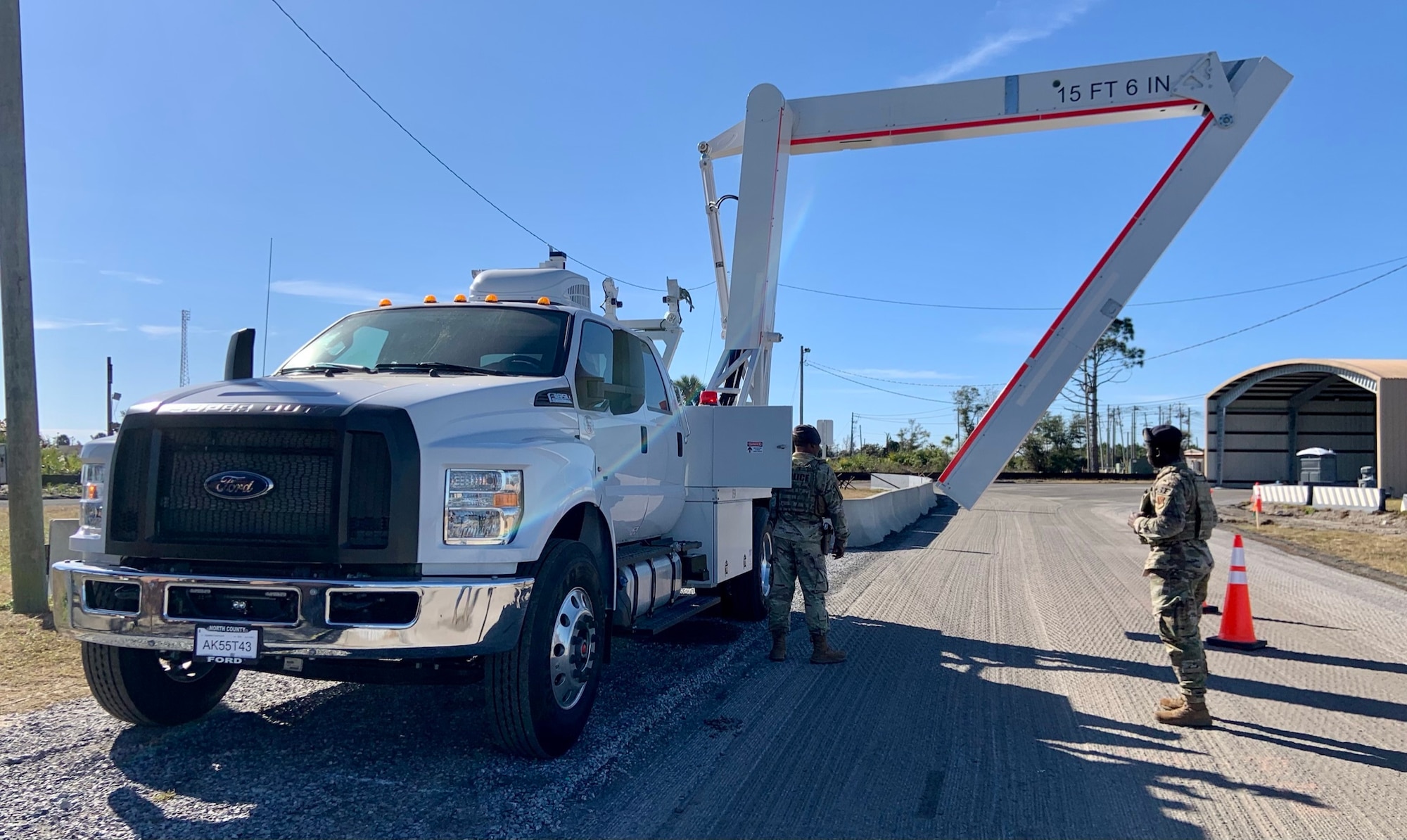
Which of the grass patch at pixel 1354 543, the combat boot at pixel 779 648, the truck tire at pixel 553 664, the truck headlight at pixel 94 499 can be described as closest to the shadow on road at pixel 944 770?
the combat boot at pixel 779 648

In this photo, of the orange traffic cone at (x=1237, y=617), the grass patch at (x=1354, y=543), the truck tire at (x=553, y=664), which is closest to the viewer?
the truck tire at (x=553, y=664)

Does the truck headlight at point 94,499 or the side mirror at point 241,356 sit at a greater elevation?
the side mirror at point 241,356

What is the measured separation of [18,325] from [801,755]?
745cm

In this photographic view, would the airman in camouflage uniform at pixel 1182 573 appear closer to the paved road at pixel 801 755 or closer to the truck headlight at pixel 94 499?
the paved road at pixel 801 755

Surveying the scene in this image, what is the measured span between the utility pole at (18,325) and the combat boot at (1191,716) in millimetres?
8644

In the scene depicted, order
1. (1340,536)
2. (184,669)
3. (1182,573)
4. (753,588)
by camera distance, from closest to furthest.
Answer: (184,669) < (1182,573) < (753,588) < (1340,536)

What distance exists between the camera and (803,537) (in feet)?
24.7

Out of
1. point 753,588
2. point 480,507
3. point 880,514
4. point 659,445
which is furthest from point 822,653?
point 880,514

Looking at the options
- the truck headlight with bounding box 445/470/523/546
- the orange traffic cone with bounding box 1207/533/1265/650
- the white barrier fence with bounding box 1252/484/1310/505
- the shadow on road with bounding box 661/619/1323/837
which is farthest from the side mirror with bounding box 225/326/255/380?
the white barrier fence with bounding box 1252/484/1310/505

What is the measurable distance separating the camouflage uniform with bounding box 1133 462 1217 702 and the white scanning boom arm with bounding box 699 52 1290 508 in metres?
2.75

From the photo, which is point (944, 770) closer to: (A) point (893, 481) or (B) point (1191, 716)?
(B) point (1191, 716)

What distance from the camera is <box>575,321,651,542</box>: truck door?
5477mm

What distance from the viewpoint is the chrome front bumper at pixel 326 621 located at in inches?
160

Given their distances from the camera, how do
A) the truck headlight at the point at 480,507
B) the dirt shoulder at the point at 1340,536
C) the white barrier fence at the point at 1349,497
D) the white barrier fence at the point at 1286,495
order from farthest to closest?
1. the white barrier fence at the point at 1286,495
2. the white barrier fence at the point at 1349,497
3. the dirt shoulder at the point at 1340,536
4. the truck headlight at the point at 480,507
